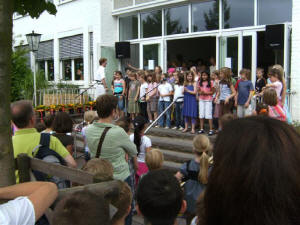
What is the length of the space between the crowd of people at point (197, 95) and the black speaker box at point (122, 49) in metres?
2.99

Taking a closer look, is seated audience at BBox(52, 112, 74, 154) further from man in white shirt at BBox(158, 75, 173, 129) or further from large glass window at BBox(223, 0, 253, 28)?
large glass window at BBox(223, 0, 253, 28)

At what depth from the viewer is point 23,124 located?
289 cm

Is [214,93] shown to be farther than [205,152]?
Yes

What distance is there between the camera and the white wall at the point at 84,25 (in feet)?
45.1

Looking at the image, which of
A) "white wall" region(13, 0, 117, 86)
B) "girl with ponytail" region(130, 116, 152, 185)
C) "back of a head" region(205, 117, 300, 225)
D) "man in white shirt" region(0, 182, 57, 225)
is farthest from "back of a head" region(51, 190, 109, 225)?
"white wall" region(13, 0, 117, 86)

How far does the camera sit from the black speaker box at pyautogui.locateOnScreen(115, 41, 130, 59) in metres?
13.3

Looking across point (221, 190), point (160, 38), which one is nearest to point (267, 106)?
point (221, 190)

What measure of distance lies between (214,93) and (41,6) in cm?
584

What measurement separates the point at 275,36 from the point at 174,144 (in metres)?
3.89

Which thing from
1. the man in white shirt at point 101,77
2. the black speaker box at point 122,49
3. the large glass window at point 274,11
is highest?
the large glass window at point 274,11

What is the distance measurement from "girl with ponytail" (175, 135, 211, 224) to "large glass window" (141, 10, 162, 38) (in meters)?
9.50

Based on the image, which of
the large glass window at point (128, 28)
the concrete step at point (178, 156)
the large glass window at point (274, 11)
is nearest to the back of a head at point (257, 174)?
the concrete step at point (178, 156)

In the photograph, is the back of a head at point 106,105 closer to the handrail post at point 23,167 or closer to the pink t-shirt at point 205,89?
the handrail post at point 23,167

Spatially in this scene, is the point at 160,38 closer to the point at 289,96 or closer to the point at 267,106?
the point at 289,96
